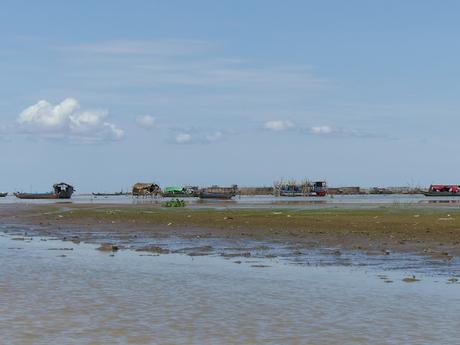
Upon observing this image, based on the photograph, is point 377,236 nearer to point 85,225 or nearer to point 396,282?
point 396,282

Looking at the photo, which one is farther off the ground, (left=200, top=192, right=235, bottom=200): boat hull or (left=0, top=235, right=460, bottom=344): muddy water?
(left=200, top=192, right=235, bottom=200): boat hull

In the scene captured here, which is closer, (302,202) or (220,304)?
(220,304)

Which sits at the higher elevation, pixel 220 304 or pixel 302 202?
pixel 302 202

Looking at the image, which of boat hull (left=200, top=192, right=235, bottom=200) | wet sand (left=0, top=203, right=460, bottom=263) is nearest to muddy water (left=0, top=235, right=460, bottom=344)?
wet sand (left=0, top=203, right=460, bottom=263)

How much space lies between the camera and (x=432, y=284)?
17.6 metres

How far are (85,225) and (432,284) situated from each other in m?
30.7

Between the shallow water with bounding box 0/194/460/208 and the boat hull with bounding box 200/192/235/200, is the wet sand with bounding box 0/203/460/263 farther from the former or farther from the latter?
the boat hull with bounding box 200/192/235/200

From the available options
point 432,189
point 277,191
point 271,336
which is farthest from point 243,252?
point 277,191

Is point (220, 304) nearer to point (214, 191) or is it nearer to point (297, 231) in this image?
point (297, 231)

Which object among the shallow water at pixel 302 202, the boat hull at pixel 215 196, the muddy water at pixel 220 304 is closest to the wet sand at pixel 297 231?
the muddy water at pixel 220 304

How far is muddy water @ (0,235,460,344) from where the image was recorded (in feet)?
40.2

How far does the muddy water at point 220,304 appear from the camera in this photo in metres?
12.2

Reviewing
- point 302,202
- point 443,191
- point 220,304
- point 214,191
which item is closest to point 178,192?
point 214,191

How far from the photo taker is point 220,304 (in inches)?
606
